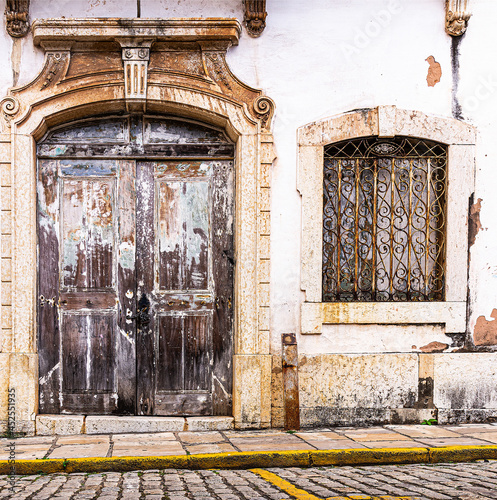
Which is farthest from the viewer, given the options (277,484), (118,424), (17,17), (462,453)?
(118,424)

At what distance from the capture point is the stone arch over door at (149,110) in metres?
6.68

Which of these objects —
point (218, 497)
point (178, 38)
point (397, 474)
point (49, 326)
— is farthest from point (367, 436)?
point (178, 38)

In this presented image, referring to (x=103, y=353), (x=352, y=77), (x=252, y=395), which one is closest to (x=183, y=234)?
(x=103, y=353)

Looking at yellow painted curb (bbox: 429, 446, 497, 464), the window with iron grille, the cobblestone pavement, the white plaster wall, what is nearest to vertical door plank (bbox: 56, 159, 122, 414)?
the cobblestone pavement

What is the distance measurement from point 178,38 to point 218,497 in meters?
4.49

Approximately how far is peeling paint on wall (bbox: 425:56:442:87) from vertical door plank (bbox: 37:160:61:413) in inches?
164

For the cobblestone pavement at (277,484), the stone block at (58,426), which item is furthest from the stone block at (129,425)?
the cobblestone pavement at (277,484)

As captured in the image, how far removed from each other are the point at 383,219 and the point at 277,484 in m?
3.25

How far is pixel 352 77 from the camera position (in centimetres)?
699

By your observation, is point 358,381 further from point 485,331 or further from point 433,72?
point 433,72

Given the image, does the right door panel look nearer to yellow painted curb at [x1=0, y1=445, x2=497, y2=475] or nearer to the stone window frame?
the stone window frame

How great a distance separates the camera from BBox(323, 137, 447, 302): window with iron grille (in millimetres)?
7062

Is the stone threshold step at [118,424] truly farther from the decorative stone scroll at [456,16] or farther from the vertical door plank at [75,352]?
the decorative stone scroll at [456,16]

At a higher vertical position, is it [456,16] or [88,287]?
[456,16]
